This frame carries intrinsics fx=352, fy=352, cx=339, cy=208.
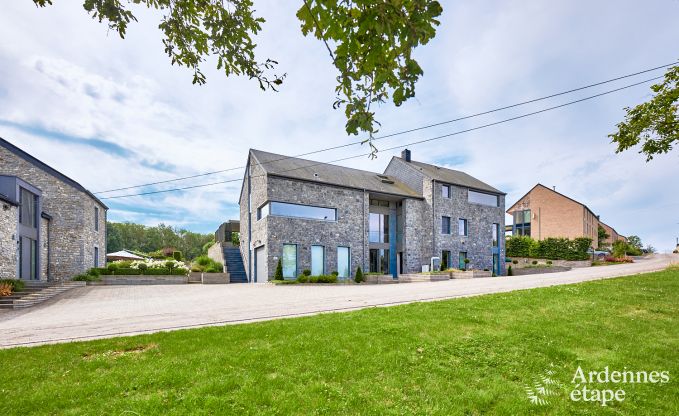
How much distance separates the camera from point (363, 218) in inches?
988

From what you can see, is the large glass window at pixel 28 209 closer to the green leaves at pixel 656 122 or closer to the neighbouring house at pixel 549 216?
the green leaves at pixel 656 122

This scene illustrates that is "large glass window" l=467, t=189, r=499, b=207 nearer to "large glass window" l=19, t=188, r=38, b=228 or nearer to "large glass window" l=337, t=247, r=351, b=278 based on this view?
"large glass window" l=337, t=247, r=351, b=278

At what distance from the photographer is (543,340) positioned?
6031mm

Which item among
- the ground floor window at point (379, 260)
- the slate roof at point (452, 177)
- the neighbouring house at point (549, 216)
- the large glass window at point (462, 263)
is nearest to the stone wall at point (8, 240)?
the ground floor window at point (379, 260)

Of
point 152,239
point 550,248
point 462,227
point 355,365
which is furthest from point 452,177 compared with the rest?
point 152,239

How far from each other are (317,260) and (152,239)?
56947mm

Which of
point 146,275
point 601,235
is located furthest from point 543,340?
point 601,235

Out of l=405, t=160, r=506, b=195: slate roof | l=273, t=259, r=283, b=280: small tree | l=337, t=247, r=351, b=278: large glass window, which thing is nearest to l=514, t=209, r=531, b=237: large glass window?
l=405, t=160, r=506, b=195: slate roof

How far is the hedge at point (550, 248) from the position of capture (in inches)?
1364

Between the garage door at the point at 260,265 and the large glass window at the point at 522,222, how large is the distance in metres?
40.1

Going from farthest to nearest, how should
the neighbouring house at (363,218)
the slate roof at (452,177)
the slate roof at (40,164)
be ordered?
the slate roof at (452,177), the neighbouring house at (363,218), the slate roof at (40,164)

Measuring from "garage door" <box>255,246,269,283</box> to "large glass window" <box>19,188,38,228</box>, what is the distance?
38.8ft

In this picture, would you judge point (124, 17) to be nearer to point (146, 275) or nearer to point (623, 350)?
point (623, 350)

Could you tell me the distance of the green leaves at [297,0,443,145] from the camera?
8.85ft
